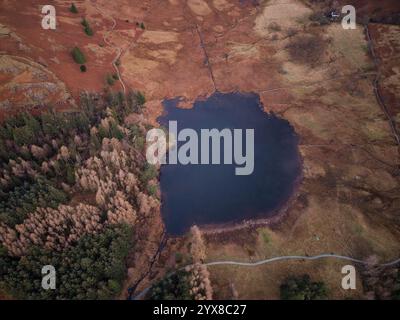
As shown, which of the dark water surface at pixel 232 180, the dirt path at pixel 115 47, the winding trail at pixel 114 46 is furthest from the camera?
the winding trail at pixel 114 46

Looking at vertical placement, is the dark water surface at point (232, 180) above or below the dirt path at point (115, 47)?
below

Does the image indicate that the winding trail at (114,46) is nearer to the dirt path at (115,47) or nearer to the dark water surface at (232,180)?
the dirt path at (115,47)

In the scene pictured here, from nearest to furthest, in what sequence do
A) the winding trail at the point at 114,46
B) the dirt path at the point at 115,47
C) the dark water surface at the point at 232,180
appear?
the dark water surface at the point at 232,180 → the dirt path at the point at 115,47 → the winding trail at the point at 114,46

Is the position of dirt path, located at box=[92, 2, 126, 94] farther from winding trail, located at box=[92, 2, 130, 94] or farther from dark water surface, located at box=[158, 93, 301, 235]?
dark water surface, located at box=[158, 93, 301, 235]

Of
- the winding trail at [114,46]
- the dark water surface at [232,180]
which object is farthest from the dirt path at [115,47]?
the dark water surface at [232,180]

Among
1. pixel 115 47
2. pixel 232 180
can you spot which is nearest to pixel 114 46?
pixel 115 47

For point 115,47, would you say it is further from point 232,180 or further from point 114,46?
point 232,180

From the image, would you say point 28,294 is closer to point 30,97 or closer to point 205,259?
point 205,259

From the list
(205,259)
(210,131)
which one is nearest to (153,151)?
(210,131)

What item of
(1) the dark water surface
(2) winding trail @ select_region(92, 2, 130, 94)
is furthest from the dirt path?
(1) the dark water surface
